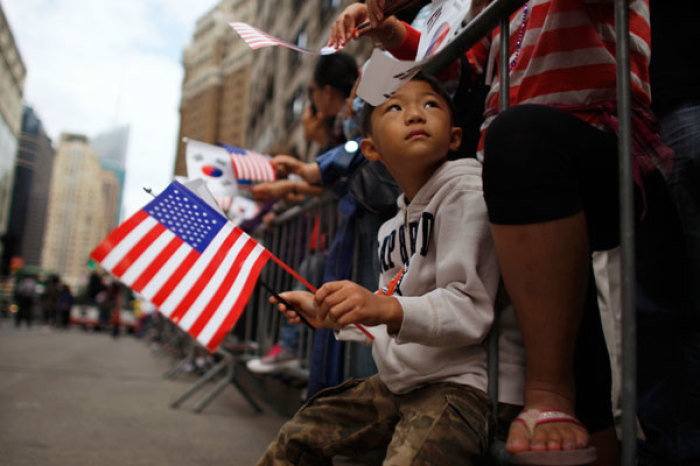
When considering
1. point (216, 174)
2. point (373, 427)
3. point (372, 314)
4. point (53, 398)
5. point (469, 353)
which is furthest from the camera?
point (53, 398)

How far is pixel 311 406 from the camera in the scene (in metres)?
1.52

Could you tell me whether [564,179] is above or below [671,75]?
below

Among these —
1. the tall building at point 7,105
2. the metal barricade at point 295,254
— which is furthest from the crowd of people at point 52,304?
the tall building at point 7,105

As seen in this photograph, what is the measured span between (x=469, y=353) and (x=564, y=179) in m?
0.48

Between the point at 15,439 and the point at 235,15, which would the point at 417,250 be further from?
the point at 235,15

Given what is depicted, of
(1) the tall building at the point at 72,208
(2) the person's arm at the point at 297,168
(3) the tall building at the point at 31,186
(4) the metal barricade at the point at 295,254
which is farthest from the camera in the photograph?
(1) the tall building at the point at 72,208

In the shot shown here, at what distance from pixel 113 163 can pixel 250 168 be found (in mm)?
176382

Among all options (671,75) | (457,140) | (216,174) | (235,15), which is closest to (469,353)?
(457,140)

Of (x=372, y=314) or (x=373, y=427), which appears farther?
(x=373, y=427)

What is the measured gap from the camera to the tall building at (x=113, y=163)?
15350 cm

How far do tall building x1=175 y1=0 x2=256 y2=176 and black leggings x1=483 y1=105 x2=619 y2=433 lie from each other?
225ft

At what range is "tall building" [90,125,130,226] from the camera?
153500 millimetres

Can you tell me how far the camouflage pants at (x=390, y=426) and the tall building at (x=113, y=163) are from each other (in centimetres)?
16398

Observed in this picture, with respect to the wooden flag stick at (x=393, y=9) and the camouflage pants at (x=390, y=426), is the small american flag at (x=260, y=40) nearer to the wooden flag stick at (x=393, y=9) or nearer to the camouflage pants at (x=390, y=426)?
the wooden flag stick at (x=393, y=9)
